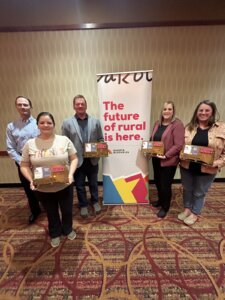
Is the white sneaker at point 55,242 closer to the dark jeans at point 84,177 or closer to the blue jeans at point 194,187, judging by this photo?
the dark jeans at point 84,177

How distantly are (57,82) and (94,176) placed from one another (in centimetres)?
157

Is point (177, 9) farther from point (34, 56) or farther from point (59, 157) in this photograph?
point (59, 157)

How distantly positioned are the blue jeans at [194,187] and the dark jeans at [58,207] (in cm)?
131

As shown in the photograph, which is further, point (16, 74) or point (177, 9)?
→ point (16, 74)

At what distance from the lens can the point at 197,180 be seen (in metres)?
1.99

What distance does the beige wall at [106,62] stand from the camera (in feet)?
8.52

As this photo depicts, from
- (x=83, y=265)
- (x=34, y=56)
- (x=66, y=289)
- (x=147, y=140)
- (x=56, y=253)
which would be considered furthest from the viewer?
(x=34, y=56)

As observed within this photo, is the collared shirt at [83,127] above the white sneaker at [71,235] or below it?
above

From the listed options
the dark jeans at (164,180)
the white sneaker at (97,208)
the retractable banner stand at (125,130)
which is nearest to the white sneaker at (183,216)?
the dark jeans at (164,180)

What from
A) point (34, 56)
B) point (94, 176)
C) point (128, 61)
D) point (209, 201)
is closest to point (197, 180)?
point (209, 201)

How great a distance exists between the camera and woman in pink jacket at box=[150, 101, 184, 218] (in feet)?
6.66

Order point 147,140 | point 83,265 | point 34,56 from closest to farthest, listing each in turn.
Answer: point 83,265, point 147,140, point 34,56

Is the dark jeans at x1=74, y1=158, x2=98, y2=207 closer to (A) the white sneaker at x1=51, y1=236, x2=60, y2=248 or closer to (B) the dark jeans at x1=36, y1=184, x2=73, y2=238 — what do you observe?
(B) the dark jeans at x1=36, y1=184, x2=73, y2=238

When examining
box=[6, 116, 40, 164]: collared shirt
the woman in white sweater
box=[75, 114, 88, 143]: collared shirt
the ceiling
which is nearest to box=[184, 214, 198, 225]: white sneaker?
the woman in white sweater
